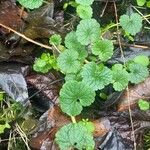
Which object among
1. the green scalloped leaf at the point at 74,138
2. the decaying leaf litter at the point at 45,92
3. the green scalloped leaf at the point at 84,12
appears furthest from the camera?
the green scalloped leaf at the point at 84,12

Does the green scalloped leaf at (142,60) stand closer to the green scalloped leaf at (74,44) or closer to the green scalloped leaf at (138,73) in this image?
the green scalloped leaf at (138,73)

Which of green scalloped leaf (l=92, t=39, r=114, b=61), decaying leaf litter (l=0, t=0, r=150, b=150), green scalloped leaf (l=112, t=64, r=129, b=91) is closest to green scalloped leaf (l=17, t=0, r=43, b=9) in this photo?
decaying leaf litter (l=0, t=0, r=150, b=150)

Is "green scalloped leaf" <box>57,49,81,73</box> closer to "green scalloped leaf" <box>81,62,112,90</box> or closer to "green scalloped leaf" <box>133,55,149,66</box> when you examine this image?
"green scalloped leaf" <box>81,62,112,90</box>

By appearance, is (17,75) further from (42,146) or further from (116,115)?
(116,115)

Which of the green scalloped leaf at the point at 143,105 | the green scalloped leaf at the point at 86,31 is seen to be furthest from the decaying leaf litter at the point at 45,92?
the green scalloped leaf at the point at 86,31

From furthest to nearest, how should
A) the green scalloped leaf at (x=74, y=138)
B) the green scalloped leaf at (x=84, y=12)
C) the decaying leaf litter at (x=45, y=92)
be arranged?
the green scalloped leaf at (x=84, y=12)
the decaying leaf litter at (x=45, y=92)
the green scalloped leaf at (x=74, y=138)

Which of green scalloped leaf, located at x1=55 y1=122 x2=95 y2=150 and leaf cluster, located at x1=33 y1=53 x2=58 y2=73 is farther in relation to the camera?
leaf cluster, located at x1=33 y1=53 x2=58 y2=73

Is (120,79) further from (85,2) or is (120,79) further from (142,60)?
(85,2)
